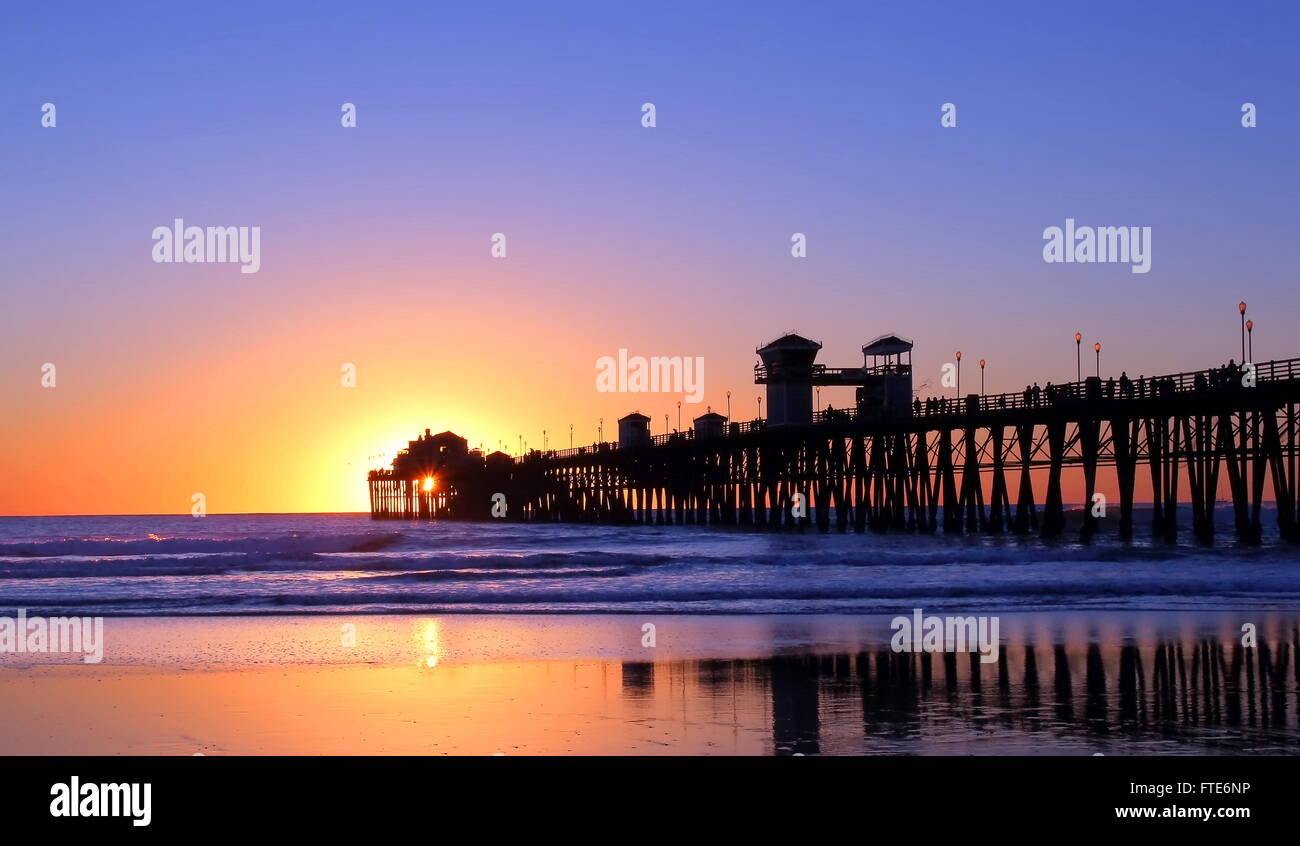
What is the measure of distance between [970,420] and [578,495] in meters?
49.6

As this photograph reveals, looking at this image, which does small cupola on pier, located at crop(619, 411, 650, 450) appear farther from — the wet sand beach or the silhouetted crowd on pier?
the wet sand beach

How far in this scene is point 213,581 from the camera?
85.9 ft

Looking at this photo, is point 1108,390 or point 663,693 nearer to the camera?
point 663,693

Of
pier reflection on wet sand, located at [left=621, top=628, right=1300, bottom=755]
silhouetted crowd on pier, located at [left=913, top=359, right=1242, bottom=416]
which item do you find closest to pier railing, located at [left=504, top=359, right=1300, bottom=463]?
silhouetted crowd on pier, located at [left=913, top=359, right=1242, bottom=416]

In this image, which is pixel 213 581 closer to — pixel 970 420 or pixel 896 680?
pixel 896 680

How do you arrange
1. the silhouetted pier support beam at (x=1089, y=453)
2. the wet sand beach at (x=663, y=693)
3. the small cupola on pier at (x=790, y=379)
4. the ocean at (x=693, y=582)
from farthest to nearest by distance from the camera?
the small cupola on pier at (x=790, y=379), the silhouetted pier support beam at (x=1089, y=453), the ocean at (x=693, y=582), the wet sand beach at (x=663, y=693)

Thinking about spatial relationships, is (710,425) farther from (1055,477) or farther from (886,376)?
(1055,477)

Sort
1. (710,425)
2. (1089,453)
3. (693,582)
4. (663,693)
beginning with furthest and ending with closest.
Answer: (710,425) < (1089,453) < (693,582) < (663,693)

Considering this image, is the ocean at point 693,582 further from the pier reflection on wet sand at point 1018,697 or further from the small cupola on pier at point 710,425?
the small cupola on pier at point 710,425
